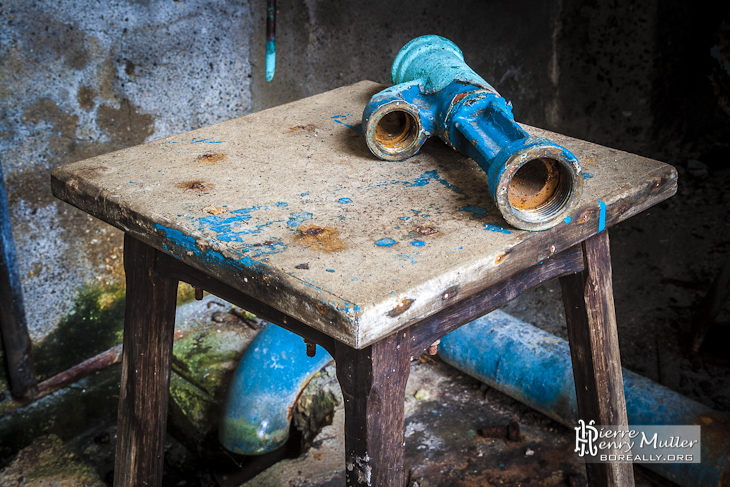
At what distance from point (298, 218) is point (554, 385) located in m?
1.10

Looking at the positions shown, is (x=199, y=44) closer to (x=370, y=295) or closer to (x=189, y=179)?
(x=189, y=179)

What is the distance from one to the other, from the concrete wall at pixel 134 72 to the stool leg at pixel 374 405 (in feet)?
4.41

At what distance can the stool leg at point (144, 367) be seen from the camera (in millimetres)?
1347

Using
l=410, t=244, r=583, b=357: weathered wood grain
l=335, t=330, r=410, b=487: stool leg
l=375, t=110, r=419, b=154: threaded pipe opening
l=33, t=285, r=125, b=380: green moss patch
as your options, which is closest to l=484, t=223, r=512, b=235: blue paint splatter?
l=410, t=244, r=583, b=357: weathered wood grain

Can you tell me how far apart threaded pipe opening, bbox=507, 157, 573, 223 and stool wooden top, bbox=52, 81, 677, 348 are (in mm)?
33

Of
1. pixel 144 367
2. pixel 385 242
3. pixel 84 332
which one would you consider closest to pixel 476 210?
pixel 385 242

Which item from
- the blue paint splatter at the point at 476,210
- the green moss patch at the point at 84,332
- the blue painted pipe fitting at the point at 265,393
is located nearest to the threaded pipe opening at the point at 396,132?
the blue paint splatter at the point at 476,210

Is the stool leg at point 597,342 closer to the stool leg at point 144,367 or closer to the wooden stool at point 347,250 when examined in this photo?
the wooden stool at point 347,250

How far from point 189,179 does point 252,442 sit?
968mm

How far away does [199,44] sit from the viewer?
220 cm

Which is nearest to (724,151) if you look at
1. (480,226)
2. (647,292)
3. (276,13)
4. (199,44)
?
(647,292)

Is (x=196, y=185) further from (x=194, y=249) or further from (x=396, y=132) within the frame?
(x=396, y=132)

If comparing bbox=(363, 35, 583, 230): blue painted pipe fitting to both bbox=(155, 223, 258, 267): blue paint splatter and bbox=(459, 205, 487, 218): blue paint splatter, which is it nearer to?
bbox=(459, 205, 487, 218): blue paint splatter

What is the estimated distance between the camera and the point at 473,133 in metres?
1.19
